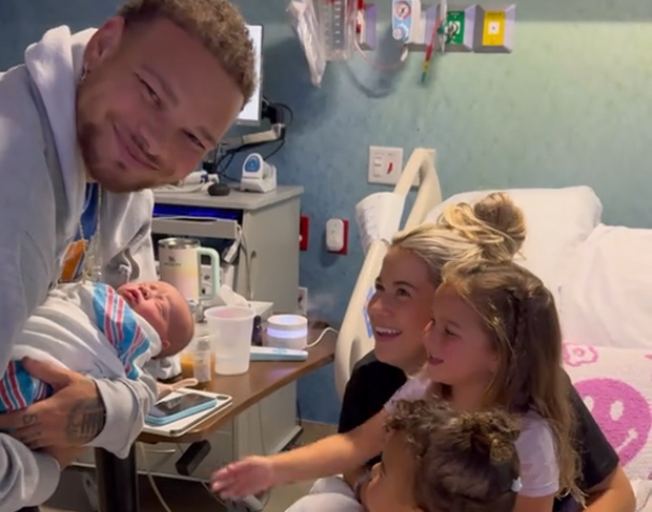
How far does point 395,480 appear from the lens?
3.83 ft

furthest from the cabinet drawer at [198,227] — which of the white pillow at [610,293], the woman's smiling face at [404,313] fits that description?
the woman's smiling face at [404,313]

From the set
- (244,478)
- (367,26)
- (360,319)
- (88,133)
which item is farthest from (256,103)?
(88,133)

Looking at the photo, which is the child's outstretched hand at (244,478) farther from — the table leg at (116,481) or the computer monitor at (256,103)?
the computer monitor at (256,103)

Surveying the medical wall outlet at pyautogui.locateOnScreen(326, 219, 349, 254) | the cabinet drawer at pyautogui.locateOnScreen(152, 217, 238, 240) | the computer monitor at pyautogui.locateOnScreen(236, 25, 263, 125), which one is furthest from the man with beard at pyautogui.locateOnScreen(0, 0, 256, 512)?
the medical wall outlet at pyautogui.locateOnScreen(326, 219, 349, 254)

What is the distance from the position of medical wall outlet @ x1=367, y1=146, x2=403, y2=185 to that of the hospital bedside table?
125 centimetres

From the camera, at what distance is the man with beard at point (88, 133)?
960 mm

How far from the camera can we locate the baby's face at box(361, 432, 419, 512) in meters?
1.14

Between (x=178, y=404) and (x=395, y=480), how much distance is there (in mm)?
504

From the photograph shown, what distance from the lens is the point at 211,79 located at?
106 cm

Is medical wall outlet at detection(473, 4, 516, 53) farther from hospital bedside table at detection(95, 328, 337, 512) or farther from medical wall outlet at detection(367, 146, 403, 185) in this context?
hospital bedside table at detection(95, 328, 337, 512)

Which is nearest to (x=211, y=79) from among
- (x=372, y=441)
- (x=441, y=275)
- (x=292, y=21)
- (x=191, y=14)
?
(x=191, y=14)

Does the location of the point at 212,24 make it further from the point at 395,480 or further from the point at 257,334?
the point at 257,334

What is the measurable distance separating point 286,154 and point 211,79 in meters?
1.97

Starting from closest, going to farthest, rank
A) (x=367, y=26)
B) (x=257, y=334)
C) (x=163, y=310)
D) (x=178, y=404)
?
1. (x=163, y=310)
2. (x=178, y=404)
3. (x=257, y=334)
4. (x=367, y=26)
